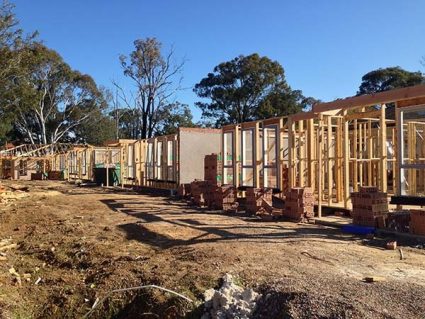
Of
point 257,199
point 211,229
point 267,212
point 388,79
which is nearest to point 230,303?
point 211,229

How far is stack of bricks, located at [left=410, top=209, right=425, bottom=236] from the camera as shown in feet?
30.3

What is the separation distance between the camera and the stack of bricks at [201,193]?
15.4 meters

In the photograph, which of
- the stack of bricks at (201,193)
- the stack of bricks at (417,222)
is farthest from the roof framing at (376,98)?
the stack of bricks at (201,193)

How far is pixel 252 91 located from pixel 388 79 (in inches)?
552

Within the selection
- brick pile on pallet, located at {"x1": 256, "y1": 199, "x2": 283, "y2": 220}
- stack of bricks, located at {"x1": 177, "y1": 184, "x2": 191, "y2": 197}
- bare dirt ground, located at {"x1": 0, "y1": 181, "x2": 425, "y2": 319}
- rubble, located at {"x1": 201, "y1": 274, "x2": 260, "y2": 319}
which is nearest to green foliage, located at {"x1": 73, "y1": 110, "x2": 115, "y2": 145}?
stack of bricks, located at {"x1": 177, "y1": 184, "x2": 191, "y2": 197}

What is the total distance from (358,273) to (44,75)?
46875 mm

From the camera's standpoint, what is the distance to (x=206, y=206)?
50.9 ft

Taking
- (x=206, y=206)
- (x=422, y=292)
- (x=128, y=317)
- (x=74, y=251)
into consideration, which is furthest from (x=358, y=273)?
(x=206, y=206)

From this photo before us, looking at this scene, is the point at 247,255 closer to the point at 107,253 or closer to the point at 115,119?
the point at 107,253

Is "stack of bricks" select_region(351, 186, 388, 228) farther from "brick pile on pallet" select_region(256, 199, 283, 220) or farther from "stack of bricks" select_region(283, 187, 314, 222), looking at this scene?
"brick pile on pallet" select_region(256, 199, 283, 220)

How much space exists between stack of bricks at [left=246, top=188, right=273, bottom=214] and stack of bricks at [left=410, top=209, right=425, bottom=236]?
4.34 metres

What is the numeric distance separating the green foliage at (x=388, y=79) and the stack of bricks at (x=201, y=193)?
32678 millimetres

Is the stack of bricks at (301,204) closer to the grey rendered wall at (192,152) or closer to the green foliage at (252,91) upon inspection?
the grey rendered wall at (192,152)

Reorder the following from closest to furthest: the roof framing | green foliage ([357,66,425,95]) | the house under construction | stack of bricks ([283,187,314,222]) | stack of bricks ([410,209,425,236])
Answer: stack of bricks ([410,209,425,236]) → the roof framing → the house under construction → stack of bricks ([283,187,314,222]) → green foliage ([357,66,425,95])
